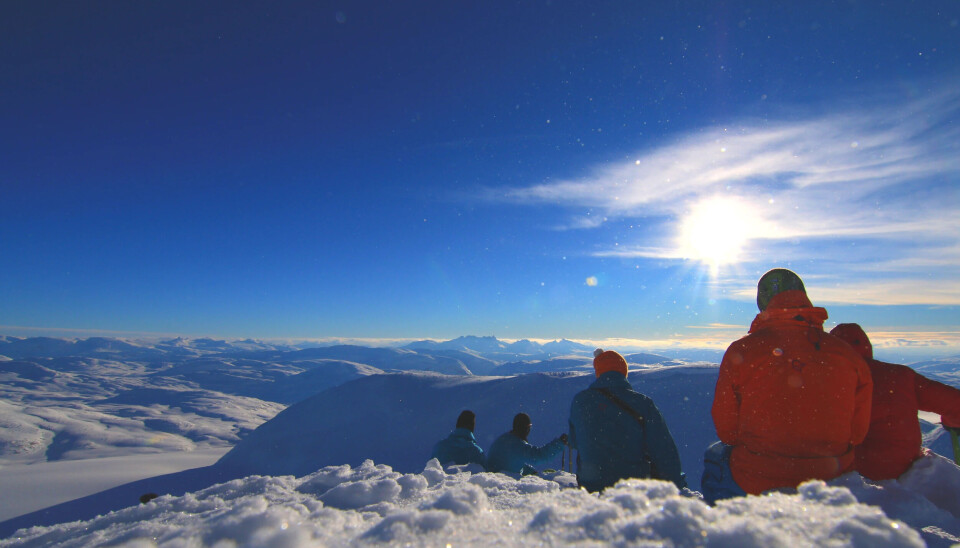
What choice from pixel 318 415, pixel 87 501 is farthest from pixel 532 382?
pixel 87 501

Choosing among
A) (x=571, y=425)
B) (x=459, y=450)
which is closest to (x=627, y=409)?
(x=571, y=425)

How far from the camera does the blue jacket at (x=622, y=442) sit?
4.08 meters

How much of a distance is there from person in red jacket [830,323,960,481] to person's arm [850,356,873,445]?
1.92 feet

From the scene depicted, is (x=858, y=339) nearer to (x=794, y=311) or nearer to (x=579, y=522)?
(x=794, y=311)

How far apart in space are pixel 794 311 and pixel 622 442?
81.3 inches

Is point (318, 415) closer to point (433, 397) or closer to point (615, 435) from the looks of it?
point (433, 397)

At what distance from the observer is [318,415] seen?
6844 cm

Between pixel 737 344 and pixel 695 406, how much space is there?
4878cm

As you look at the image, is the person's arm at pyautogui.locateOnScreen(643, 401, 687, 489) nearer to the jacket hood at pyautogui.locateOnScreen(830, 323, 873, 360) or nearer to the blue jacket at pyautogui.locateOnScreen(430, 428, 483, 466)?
the jacket hood at pyautogui.locateOnScreen(830, 323, 873, 360)

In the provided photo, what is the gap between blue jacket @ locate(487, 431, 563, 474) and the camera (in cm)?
588

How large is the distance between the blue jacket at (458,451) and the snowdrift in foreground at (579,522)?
10.2 ft

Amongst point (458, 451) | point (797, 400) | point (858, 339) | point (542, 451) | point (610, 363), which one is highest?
point (858, 339)

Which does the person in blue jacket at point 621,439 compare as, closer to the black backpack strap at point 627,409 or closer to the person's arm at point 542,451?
the black backpack strap at point 627,409

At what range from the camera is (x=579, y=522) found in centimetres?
187
